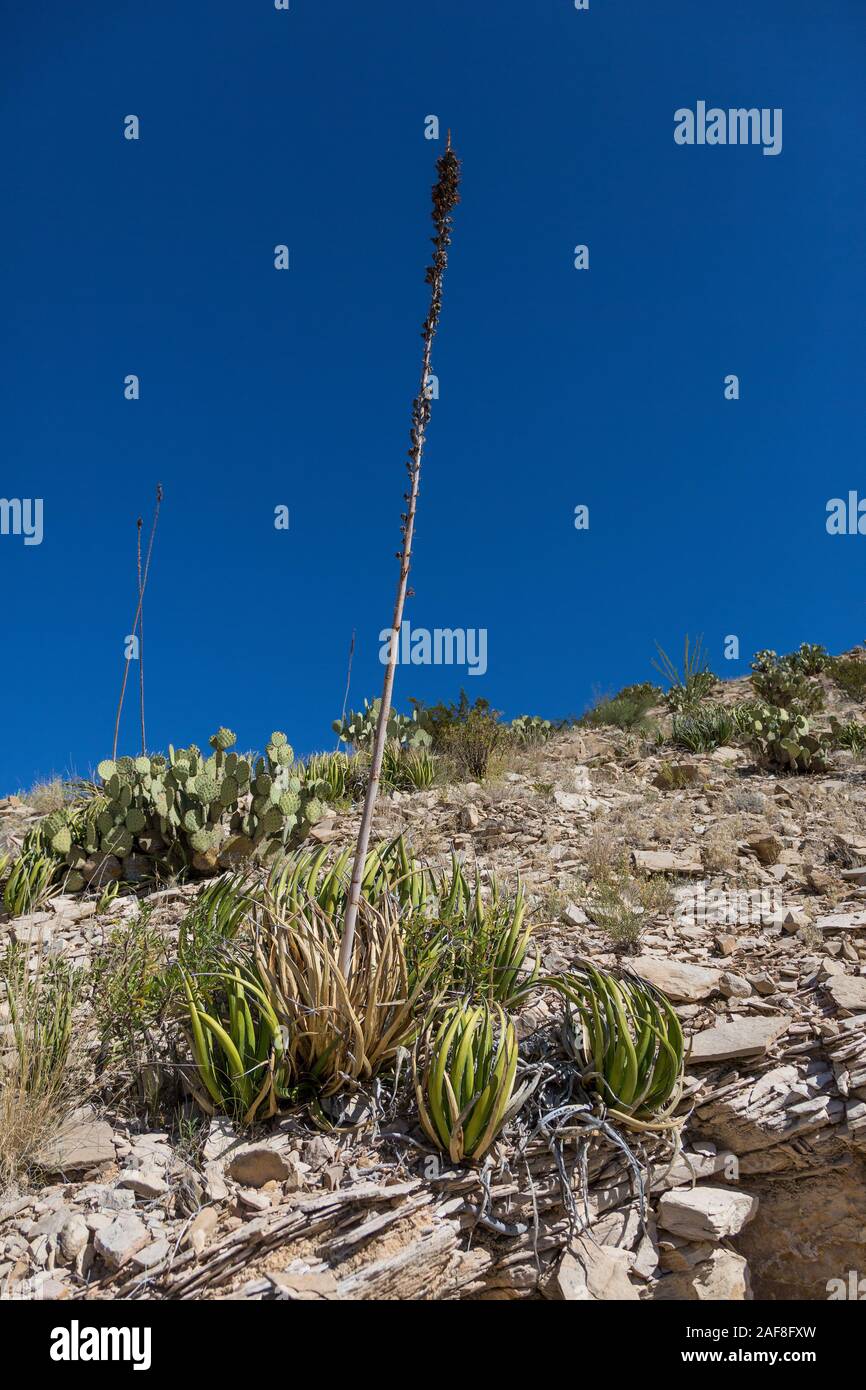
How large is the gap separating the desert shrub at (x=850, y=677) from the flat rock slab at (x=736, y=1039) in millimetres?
11361

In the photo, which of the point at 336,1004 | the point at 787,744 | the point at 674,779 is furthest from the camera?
the point at 787,744

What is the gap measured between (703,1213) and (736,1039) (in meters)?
0.81

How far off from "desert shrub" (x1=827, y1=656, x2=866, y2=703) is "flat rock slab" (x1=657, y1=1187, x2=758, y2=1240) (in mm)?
12040

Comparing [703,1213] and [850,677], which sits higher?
[850,677]

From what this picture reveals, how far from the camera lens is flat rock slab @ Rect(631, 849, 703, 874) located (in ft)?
19.9

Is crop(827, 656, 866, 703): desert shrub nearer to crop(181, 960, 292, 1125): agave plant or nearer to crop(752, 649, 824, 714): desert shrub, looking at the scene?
crop(752, 649, 824, 714): desert shrub

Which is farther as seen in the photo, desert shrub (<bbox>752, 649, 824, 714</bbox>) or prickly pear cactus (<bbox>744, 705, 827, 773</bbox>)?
desert shrub (<bbox>752, 649, 824, 714</bbox>)

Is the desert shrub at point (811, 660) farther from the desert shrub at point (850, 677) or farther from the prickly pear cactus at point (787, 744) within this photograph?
the prickly pear cactus at point (787, 744)

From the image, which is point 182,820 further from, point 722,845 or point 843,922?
point 843,922

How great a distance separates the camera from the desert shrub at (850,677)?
45.4ft

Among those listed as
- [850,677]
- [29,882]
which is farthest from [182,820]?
[850,677]

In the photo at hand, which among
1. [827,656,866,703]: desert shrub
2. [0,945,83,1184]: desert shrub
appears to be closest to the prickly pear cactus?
[827,656,866,703]: desert shrub

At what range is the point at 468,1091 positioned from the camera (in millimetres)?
3336
